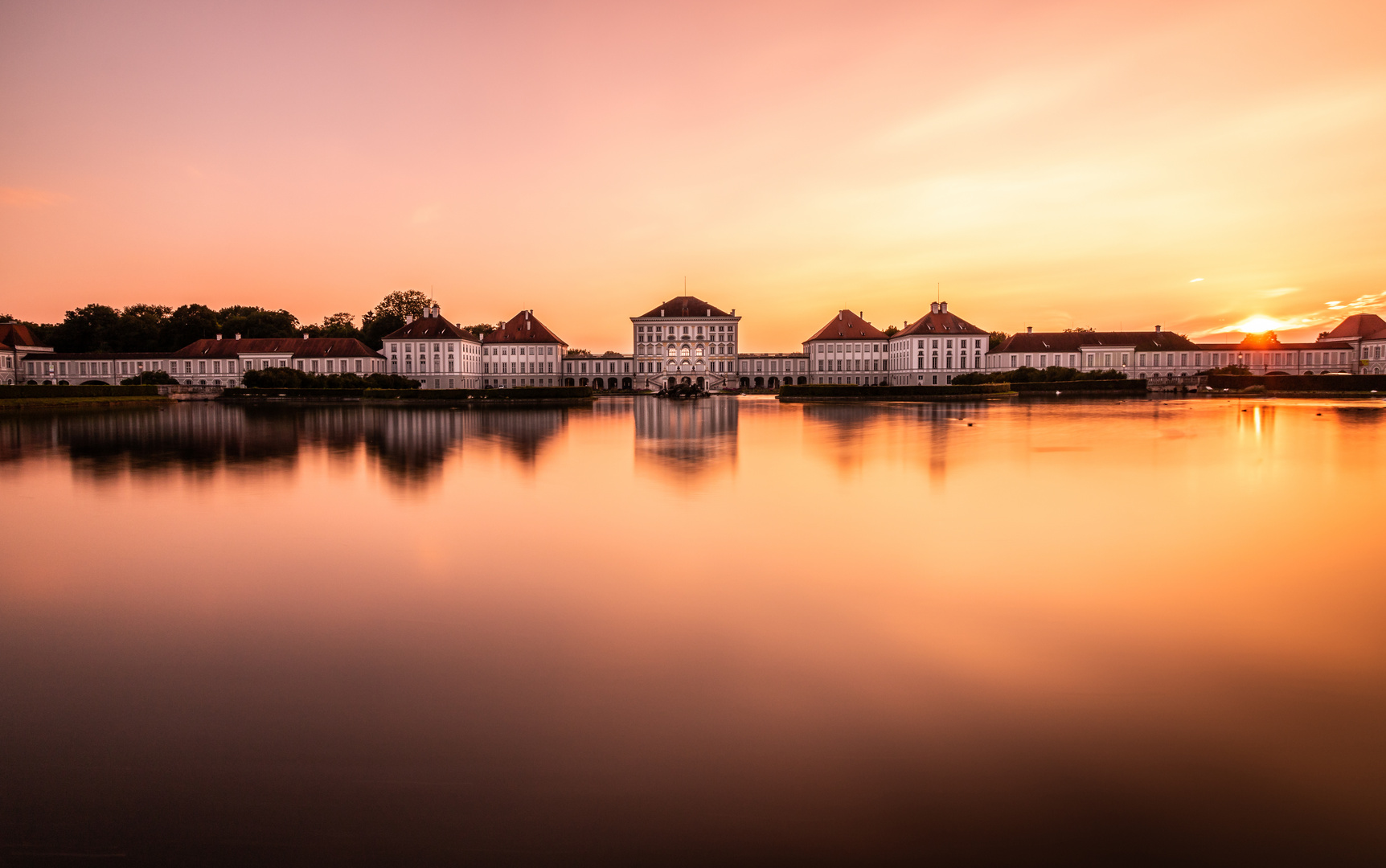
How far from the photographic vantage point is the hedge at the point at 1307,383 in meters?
59.4

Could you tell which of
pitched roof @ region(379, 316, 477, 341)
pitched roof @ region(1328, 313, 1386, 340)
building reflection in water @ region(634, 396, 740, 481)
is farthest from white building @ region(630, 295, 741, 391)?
pitched roof @ region(1328, 313, 1386, 340)

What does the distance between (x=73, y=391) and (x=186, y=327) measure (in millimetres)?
48190

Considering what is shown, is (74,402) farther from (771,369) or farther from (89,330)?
(771,369)

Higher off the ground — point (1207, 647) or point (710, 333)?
point (710, 333)

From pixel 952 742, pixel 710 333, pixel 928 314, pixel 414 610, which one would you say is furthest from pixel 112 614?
pixel 928 314

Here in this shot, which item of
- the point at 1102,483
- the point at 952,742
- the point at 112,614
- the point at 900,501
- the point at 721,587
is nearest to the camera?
the point at 952,742

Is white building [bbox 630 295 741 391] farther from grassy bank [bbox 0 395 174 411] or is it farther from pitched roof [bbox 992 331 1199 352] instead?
grassy bank [bbox 0 395 174 411]

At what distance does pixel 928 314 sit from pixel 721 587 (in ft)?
306

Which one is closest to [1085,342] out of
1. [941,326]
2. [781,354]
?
[941,326]

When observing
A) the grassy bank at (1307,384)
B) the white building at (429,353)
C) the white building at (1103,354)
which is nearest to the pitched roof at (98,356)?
the white building at (429,353)

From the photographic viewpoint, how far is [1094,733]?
3.79 m

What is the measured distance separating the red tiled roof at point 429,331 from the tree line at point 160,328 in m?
7.85

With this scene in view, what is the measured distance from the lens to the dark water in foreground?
3088 millimetres

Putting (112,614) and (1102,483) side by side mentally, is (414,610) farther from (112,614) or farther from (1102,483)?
(1102,483)
